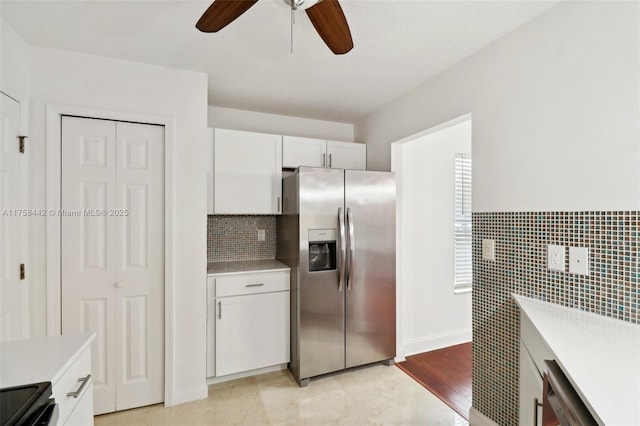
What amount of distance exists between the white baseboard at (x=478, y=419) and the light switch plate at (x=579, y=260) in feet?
3.65

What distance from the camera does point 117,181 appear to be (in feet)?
7.14

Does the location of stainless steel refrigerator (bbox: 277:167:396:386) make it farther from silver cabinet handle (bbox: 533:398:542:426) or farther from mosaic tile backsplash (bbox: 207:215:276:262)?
silver cabinet handle (bbox: 533:398:542:426)

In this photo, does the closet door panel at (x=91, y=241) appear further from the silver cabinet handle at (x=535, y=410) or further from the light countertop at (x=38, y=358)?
the silver cabinet handle at (x=535, y=410)

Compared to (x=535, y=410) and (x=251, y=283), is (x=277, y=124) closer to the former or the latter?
(x=251, y=283)

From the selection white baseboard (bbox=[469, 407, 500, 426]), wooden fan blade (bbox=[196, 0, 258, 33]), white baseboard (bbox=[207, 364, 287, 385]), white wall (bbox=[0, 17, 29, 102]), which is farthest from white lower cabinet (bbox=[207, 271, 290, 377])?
wooden fan blade (bbox=[196, 0, 258, 33])

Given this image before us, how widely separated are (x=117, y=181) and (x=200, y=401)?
1746mm

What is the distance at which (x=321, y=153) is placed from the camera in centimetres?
314

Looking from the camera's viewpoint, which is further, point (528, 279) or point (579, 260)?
point (528, 279)

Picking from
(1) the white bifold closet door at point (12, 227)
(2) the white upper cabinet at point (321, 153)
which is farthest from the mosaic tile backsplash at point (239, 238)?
(1) the white bifold closet door at point (12, 227)

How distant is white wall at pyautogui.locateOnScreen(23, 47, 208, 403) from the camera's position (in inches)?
81.2

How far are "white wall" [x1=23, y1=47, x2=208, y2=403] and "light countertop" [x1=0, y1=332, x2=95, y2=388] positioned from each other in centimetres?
99

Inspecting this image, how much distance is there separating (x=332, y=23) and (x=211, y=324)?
2292mm

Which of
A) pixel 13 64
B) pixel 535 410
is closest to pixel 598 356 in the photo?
pixel 535 410

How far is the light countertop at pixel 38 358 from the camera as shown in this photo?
3.26ft
